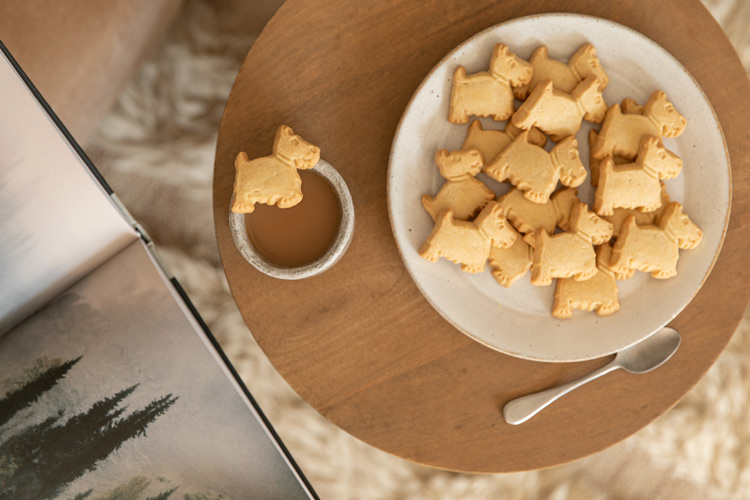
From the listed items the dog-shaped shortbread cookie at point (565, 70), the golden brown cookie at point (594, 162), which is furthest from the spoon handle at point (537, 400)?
the dog-shaped shortbread cookie at point (565, 70)

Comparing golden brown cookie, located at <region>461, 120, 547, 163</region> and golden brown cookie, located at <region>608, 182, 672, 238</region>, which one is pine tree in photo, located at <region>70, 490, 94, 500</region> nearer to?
golden brown cookie, located at <region>461, 120, 547, 163</region>

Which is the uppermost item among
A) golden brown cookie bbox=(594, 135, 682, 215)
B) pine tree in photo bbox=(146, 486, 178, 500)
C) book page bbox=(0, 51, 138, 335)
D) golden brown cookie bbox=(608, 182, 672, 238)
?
book page bbox=(0, 51, 138, 335)

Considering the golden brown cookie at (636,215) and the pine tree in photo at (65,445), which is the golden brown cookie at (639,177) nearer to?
the golden brown cookie at (636,215)

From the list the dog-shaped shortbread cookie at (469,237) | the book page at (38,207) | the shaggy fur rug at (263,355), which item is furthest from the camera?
the shaggy fur rug at (263,355)

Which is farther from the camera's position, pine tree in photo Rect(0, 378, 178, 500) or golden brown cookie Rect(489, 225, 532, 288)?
golden brown cookie Rect(489, 225, 532, 288)

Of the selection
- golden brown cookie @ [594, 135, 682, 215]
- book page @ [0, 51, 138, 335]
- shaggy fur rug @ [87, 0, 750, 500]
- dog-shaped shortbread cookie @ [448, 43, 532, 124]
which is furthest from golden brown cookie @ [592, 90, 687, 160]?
book page @ [0, 51, 138, 335]

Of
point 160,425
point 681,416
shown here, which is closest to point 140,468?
point 160,425

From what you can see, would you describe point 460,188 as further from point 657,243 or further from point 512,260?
point 657,243

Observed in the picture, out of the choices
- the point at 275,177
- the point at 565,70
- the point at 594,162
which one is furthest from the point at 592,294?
the point at 275,177
